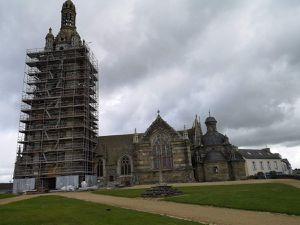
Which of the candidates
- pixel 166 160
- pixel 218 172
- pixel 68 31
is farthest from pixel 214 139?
pixel 68 31

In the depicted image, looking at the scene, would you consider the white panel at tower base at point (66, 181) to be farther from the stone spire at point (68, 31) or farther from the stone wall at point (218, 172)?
the stone spire at point (68, 31)

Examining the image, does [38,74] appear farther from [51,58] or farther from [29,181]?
[29,181]

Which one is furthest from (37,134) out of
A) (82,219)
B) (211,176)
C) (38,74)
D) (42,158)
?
(82,219)

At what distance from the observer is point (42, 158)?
50.4 meters

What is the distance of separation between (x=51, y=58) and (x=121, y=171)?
81.9 ft

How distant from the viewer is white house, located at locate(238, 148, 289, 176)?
73.9m

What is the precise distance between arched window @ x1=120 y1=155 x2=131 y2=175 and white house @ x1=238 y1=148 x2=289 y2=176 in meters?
32.8

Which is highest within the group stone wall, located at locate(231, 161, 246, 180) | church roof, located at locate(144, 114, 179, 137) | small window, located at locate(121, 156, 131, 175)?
church roof, located at locate(144, 114, 179, 137)

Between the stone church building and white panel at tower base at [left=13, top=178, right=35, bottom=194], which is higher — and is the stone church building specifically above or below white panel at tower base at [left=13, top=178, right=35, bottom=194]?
above

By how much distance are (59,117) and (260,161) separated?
53046mm

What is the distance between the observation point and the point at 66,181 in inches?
1911

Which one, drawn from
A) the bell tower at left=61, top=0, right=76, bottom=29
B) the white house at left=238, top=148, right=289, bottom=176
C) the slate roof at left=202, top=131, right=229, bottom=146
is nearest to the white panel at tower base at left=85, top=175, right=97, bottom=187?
the slate roof at left=202, top=131, right=229, bottom=146

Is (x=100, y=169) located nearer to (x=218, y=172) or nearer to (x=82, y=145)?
(x=82, y=145)

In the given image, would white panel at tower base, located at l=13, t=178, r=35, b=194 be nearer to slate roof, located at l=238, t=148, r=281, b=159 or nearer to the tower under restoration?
the tower under restoration
